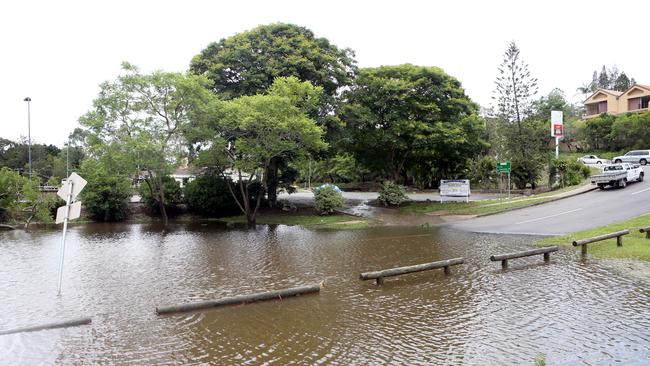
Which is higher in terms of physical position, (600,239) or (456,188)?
(456,188)

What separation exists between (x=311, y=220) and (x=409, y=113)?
9723 millimetres

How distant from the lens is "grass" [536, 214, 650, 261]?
1384 centimetres

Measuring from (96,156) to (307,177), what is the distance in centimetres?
4041

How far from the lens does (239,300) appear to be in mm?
9875

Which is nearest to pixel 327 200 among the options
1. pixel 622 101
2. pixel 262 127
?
pixel 262 127

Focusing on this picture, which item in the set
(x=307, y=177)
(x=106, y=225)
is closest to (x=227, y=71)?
(x=106, y=225)

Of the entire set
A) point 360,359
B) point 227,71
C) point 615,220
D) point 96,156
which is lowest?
point 360,359

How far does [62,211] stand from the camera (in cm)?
1099

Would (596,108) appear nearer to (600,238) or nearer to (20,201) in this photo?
Answer: (600,238)

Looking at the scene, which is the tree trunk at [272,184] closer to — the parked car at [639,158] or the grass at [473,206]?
the grass at [473,206]

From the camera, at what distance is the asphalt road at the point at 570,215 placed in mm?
19698

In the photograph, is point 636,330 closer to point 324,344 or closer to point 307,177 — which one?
point 324,344

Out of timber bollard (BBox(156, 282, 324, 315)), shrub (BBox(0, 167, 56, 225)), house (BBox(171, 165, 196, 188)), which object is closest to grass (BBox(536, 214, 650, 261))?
timber bollard (BBox(156, 282, 324, 315))

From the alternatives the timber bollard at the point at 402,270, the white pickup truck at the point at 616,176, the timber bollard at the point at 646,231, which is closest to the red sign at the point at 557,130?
the white pickup truck at the point at 616,176
